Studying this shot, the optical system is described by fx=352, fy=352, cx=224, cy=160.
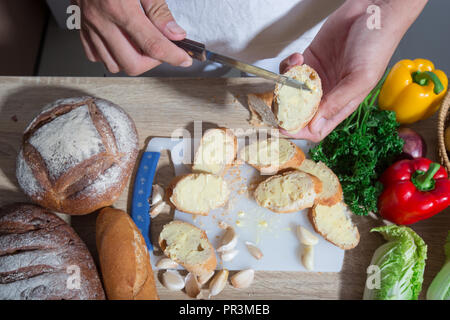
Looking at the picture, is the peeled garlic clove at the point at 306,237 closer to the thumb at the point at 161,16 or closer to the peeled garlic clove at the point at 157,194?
the peeled garlic clove at the point at 157,194

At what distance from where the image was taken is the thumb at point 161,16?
1257mm

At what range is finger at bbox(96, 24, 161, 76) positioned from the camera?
1.31 metres

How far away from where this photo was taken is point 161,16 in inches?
49.7

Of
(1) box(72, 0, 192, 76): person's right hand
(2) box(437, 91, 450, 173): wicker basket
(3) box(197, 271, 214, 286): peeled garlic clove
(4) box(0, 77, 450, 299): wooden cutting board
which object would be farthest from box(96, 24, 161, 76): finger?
(2) box(437, 91, 450, 173): wicker basket

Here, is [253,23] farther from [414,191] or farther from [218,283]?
[218,283]

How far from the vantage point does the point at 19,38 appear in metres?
2.68

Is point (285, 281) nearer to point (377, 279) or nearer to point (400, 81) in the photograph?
point (377, 279)

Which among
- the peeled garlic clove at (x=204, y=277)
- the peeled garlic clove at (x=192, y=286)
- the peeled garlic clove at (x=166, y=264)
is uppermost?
the peeled garlic clove at (x=166, y=264)

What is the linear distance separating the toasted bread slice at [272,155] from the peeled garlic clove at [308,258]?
0.40 m

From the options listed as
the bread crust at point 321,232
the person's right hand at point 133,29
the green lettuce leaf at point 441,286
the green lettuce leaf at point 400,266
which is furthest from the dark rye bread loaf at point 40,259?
the green lettuce leaf at point 441,286

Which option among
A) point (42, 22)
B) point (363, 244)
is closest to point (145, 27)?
point (363, 244)

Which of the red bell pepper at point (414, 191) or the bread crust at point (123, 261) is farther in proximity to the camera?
the red bell pepper at point (414, 191)

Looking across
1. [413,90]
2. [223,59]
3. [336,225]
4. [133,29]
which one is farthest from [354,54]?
[133,29]

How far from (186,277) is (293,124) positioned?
834mm
